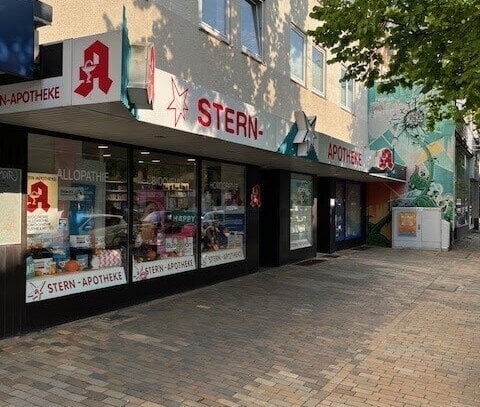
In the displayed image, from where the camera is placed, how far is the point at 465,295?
9.43 m

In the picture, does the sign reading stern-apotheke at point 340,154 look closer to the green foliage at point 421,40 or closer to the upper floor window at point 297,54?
the upper floor window at point 297,54

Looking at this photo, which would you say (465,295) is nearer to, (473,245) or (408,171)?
(408,171)

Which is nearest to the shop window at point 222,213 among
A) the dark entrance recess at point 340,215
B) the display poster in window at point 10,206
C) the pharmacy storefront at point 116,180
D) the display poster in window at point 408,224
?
the pharmacy storefront at point 116,180

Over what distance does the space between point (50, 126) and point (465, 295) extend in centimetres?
782

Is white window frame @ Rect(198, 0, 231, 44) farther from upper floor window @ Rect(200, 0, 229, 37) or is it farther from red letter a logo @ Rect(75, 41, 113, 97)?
red letter a logo @ Rect(75, 41, 113, 97)

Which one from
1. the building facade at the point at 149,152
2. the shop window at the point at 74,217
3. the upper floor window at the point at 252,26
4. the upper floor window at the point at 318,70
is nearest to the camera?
the building facade at the point at 149,152

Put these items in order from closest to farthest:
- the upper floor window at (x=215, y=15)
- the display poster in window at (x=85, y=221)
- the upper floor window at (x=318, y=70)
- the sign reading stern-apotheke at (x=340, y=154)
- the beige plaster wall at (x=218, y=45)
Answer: the beige plaster wall at (x=218, y=45), the display poster in window at (x=85, y=221), the upper floor window at (x=215, y=15), the sign reading stern-apotheke at (x=340, y=154), the upper floor window at (x=318, y=70)

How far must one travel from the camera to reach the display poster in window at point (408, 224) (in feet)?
59.1

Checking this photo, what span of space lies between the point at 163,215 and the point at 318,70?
768cm

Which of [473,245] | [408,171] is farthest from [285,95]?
[473,245]

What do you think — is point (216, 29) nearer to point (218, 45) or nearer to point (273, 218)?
point (218, 45)

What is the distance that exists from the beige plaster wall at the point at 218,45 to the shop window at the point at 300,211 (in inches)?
68.3

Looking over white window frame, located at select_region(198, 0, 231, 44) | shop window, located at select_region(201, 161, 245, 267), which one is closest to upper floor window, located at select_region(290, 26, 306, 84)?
white window frame, located at select_region(198, 0, 231, 44)

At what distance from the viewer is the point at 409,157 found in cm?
1866
